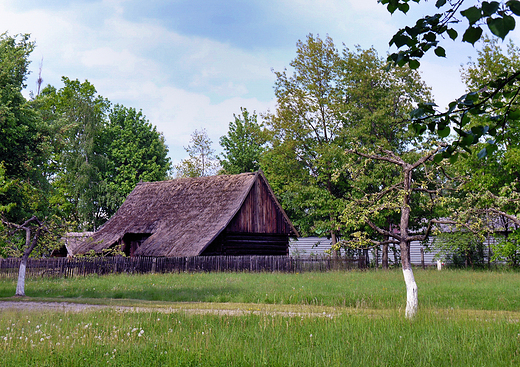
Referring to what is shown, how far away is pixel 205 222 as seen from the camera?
103ft

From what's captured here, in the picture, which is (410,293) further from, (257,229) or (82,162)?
(82,162)

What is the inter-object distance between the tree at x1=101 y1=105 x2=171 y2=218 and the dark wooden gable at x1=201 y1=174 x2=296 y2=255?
2162 cm

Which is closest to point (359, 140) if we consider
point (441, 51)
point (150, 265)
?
point (150, 265)

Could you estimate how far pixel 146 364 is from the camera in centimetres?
716

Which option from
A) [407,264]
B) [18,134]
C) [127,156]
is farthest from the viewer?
[127,156]

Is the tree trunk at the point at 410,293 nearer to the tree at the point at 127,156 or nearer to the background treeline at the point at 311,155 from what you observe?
the background treeline at the point at 311,155

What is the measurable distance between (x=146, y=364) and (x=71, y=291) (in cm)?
1390

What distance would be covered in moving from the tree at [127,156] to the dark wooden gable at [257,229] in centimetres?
2162

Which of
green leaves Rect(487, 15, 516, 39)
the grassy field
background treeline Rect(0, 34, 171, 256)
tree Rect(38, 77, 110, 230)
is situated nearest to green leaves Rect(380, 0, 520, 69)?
green leaves Rect(487, 15, 516, 39)

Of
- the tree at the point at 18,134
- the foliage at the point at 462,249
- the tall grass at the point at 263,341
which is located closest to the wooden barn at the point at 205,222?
the tree at the point at 18,134

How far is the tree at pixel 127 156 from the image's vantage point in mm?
51188

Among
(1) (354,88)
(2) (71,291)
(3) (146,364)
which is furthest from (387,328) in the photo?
(1) (354,88)

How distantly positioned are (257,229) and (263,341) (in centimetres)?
2494

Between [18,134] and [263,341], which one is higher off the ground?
[18,134]
